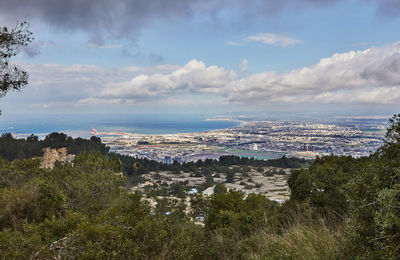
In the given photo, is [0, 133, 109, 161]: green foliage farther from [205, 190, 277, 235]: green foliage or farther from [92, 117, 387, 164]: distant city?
[205, 190, 277, 235]: green foliage

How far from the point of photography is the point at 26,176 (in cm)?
964

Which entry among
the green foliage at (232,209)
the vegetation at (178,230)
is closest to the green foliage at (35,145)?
the green foliage at (232,209)

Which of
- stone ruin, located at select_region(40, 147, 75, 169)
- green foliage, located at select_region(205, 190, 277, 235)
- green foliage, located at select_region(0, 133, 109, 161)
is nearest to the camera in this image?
green foliage, located at select_region(205, 190, 277, 235)

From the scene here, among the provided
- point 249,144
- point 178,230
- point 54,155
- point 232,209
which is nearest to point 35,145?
point 54,155

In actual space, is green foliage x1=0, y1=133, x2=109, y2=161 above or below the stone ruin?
above

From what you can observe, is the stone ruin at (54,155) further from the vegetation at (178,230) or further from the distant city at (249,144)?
the vegetation at (178,230)

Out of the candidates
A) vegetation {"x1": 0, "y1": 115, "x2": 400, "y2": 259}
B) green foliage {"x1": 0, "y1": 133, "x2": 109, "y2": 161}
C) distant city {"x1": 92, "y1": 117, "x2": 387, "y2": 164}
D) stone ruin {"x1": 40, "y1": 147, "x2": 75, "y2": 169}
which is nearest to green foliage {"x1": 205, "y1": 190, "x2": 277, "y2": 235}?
vegetation {"x1": 0, "y1": 115, "x2": 400, "y2": 259}

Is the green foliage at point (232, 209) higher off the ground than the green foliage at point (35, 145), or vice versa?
the green foliage at point (35, 145)

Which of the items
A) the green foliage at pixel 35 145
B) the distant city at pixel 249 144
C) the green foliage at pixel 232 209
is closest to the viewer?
the green foliage at pixel 232 209

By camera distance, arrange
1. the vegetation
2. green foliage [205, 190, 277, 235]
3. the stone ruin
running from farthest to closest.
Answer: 1. the stone ruin
2. green foliage [205, 190, 277, 235]
3. the vegetation

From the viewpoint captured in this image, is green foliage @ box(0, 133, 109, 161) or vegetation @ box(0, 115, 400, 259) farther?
green foliage @ box(0, 133, 109, 161)

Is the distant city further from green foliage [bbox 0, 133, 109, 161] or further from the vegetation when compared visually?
the vegetation

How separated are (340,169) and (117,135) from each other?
66.0 metres

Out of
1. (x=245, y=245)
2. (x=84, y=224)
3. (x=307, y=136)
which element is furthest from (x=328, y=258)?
(x=307, y=136)
